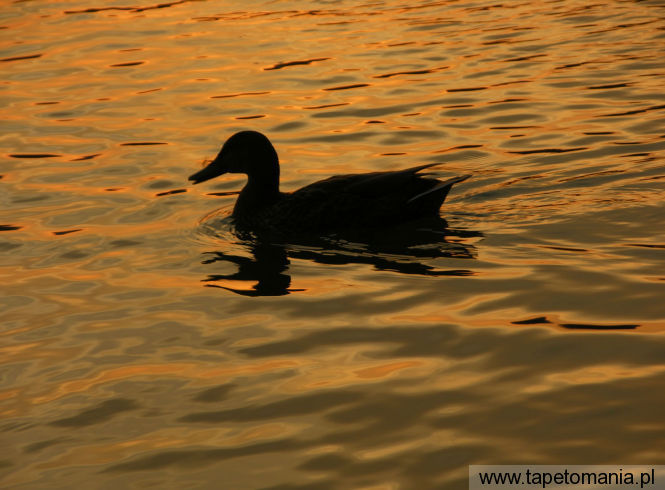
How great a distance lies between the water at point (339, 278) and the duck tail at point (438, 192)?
22cm

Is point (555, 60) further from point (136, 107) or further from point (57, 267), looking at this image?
point (57, 267)

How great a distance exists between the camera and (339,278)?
705cm

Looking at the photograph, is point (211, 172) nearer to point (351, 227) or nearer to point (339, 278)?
point (351, 227)

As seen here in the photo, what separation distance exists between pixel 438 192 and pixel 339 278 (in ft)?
4.60

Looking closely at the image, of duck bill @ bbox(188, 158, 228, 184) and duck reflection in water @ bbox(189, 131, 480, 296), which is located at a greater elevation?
duck bill @ bbox(188, 158, 228, 184)

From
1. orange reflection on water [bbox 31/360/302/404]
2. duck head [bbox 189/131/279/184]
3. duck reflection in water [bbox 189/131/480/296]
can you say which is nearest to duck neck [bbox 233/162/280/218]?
duck head [bbox 189/131/279/184]

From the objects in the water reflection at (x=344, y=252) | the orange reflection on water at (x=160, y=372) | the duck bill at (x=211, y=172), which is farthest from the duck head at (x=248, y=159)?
the orange reflection on water at (x=160, y=372)

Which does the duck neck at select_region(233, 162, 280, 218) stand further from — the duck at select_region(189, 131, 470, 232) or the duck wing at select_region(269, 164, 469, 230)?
the duck wing at select_region(269, 164, 469, 230)

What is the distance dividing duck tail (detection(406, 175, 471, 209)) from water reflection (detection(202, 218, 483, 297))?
0.20m

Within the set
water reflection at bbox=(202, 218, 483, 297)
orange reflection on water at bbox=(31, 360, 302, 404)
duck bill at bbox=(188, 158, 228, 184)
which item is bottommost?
water reflection at bbox=(202, 218, 483, 297)

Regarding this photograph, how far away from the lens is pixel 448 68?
13.6m

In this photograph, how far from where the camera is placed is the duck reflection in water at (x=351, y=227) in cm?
751

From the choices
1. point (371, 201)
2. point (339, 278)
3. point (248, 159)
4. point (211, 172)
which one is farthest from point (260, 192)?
point (339, 278)

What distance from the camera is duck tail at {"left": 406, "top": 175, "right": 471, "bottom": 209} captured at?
25.6 feet
